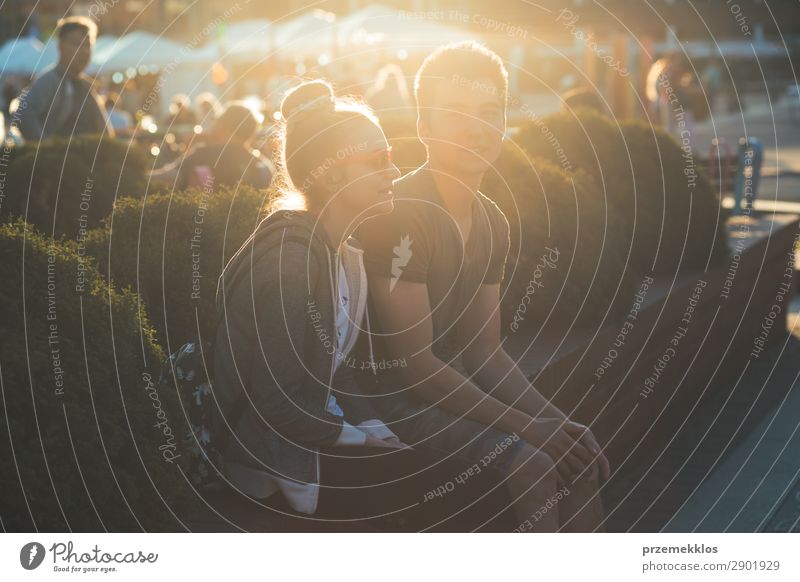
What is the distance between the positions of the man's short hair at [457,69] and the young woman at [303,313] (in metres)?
0.38

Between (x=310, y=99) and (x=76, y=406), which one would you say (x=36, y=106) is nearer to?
(x=310, y=99)

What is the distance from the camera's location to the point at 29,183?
7410mm

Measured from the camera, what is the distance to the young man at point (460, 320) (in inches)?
144

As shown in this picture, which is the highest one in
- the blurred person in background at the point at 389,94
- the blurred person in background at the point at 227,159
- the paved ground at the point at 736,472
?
the blurred person in background at the point at 389,94

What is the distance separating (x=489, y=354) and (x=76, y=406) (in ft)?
4.35

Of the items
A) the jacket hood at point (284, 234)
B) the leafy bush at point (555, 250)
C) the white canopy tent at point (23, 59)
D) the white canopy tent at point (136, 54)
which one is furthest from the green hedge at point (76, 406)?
the white canopy tent at point (136, 54)

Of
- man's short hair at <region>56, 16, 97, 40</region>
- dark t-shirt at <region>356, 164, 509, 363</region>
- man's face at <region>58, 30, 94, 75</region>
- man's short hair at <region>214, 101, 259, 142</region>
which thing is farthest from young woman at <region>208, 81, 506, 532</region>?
man's short hair at <region>214, 101, 259, 142</region>

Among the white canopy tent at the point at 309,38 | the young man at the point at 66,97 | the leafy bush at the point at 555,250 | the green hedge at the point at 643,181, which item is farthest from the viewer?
the white canopy tent at the point at 309,38

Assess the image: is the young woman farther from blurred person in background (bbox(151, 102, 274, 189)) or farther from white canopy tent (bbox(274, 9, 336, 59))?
white canopy tent (bbox(274, 9, 336, 59))

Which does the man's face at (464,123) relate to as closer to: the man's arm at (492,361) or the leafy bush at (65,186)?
the man's arm at (492,361)

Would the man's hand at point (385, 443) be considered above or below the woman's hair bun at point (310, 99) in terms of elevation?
below

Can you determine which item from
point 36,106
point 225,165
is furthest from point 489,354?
point 36,106
